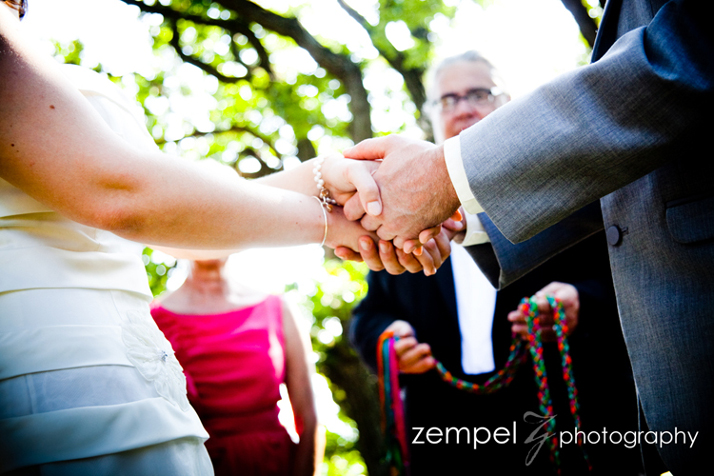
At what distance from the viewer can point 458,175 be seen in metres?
1.88

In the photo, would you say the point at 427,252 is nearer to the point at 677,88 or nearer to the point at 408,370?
the point at 408,370

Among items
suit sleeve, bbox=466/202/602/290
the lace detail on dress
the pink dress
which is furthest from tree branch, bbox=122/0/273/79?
the lace detail on dress

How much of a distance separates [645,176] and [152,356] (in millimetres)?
1500

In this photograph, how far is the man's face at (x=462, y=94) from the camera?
11.6ft

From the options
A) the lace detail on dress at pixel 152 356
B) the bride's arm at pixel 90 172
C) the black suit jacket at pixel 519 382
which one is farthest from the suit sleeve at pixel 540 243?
the lace detail on dress at pixel 152 356

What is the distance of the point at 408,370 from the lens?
291 centimetres

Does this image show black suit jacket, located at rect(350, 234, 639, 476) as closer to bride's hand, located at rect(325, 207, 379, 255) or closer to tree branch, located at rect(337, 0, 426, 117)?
bride's hand, located at rect(325, 207, 379, 255)

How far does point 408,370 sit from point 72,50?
8492 mm

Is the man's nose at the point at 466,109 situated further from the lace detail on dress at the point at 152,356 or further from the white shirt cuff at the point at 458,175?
the lace detail on dress at the point at 152,356

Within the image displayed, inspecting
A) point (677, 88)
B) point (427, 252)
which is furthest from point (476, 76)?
point (677, 88)

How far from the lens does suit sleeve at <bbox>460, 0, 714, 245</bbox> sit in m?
1.48

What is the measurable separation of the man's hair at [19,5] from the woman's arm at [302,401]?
8.14ft

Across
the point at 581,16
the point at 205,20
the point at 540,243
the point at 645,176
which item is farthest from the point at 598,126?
the point at 205,20

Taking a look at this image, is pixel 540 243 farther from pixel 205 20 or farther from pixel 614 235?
pixel 205 20
